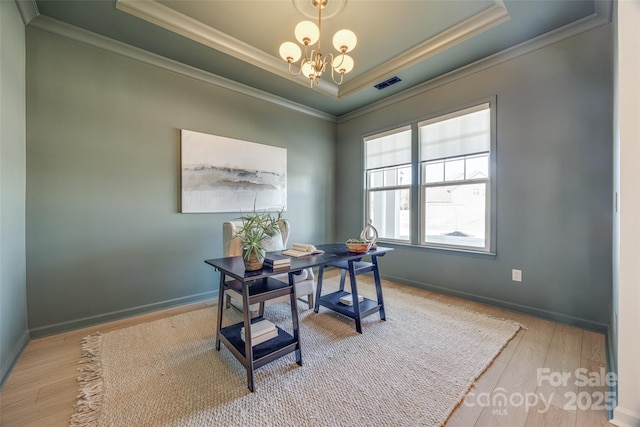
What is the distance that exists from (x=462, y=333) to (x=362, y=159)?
2.78m

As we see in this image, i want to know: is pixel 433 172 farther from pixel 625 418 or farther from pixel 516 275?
pixel 625 418

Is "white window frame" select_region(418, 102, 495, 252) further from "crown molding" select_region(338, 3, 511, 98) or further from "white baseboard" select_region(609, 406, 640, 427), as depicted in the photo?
"white baseboard" select_region(609, 406, 640, 427)

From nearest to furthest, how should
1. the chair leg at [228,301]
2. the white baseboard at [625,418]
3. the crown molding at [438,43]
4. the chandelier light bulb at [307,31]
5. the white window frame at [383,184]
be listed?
the white baseboard at [625,418] < the chandelier light bulb at [307,31] < the crown molding at [438,43] < the chair leg at [228,301] < the white window frame at [383,184]

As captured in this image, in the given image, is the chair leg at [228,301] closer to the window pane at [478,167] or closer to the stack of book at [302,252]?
the stack of book at [302,252]

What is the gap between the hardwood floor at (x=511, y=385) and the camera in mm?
1341

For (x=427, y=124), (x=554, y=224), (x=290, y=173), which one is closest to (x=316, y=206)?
(x=290, y=173)

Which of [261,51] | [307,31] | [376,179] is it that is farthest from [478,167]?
[261,51]

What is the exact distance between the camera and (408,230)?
142 inches

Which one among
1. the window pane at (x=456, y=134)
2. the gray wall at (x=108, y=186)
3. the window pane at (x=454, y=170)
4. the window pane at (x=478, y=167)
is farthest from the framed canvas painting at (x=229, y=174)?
the window pane at (x=478, y=167)

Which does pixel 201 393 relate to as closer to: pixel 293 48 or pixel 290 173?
pixel 293 48

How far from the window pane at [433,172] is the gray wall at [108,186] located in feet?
8.10

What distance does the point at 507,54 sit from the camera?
8.69 ft

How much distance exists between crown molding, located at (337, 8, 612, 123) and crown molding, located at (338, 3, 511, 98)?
1.62ft

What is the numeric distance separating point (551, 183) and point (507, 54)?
4.57ft
